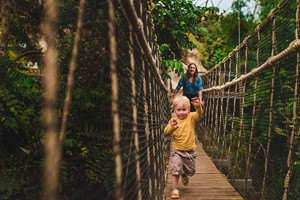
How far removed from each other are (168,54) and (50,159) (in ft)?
10.7

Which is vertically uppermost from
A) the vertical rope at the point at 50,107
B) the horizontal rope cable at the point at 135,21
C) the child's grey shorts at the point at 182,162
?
the horizontal rope cable at the point at 135,21

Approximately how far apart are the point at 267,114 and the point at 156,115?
1107mm

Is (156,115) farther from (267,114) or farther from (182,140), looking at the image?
(267,114)

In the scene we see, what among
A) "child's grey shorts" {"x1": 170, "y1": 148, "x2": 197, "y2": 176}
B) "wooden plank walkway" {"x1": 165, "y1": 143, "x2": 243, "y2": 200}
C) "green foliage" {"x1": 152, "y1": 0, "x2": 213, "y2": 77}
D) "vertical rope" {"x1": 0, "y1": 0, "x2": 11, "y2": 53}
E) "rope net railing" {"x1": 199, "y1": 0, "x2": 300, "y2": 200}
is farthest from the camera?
"green foliage" {"x1": 152, "y1": 0, "x2": 213, "y2": 77}

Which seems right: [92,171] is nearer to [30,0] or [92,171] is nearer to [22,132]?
[22,132]

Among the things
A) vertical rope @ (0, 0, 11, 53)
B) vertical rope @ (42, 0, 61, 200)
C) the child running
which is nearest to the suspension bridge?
vertical rope @ (42, 0, 61, 200)

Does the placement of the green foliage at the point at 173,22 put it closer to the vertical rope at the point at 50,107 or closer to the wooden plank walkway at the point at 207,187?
the wooden plank walkway at the point at 207,187

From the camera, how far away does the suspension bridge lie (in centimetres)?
54

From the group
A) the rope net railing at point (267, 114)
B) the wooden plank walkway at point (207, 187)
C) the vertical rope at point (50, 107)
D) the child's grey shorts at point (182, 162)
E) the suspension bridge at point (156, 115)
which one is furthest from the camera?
the wooden plank walkway at point (207, 187)

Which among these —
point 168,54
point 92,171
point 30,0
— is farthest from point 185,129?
point 30,0

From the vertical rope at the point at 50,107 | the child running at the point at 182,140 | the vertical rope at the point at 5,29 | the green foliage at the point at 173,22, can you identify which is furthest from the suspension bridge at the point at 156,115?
the vertical rope at the point at 5,29

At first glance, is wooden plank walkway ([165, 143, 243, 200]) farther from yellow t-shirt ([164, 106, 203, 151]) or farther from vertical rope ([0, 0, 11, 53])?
vertical rope ([0, 0, 11, 53])

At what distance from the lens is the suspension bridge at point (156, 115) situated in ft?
1.79

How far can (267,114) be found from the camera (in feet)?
9.21
